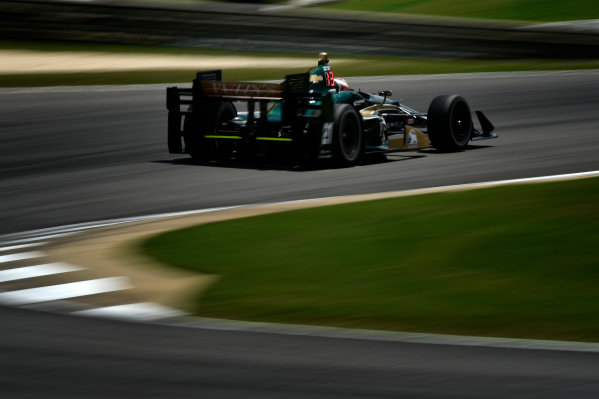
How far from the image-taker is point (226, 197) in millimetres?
13578

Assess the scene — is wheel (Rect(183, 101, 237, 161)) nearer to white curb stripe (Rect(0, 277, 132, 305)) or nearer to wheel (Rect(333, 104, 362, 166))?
wheel (Rect(333, 104, 362, 166))

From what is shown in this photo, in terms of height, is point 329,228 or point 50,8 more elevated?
point 50,8

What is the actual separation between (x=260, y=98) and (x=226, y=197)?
2817 mm

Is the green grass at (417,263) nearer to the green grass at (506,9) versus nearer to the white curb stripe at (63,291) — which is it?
the white curb stripe at (63,291)

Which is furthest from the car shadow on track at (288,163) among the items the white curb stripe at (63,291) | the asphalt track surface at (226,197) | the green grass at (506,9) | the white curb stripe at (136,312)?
the green grass at (506,9)

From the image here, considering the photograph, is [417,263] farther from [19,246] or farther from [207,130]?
[207,130]

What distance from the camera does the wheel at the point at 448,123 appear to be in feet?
56.0

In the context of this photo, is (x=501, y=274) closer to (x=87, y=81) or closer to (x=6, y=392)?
(x=6, y=392)

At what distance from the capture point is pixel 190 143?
16.9 metres

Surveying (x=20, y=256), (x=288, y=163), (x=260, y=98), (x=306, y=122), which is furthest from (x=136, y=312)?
(x=288, y=163)

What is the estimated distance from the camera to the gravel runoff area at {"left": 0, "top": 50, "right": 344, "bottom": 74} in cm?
3484

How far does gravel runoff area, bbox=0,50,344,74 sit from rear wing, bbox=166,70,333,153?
18227 mm

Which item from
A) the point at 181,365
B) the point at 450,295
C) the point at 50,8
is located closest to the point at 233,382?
the point at 181,365

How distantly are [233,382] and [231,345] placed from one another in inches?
31.3
